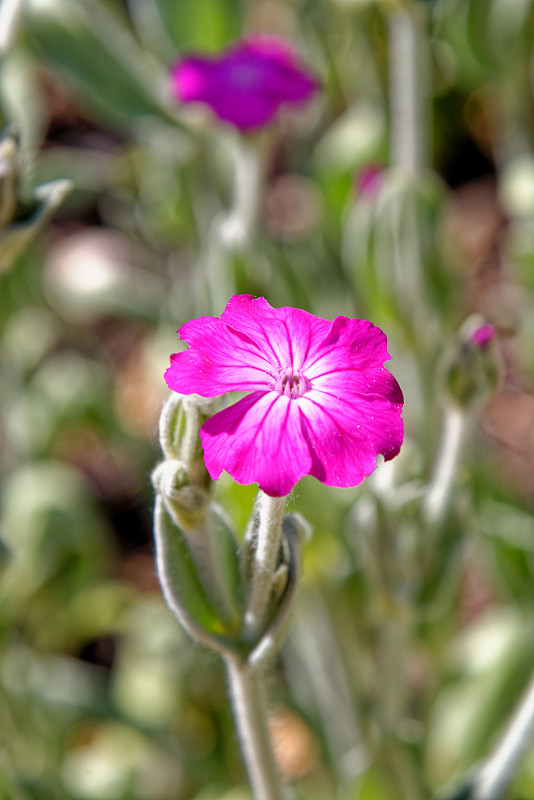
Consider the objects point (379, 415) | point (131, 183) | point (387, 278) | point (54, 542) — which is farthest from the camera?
point (131, 183)

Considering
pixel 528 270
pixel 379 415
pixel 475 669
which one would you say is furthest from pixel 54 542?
pixel 379 415

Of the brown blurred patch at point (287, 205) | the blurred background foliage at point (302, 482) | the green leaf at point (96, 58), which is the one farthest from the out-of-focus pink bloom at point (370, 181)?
the brown blurred patch at point (287, 205)

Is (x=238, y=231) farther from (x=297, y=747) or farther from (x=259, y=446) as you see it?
(x=297, y=747)

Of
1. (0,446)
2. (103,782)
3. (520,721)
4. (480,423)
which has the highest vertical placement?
(480,423)

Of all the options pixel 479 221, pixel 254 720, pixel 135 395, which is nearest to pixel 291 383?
pixel 254 720

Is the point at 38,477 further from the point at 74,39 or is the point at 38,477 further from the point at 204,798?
the point at 74,39

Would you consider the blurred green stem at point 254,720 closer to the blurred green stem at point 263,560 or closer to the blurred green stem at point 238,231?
the blurred green stem at point 263,560

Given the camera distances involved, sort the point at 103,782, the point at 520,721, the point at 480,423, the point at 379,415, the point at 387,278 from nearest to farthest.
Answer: the point at 379,415
the point at 520,721
the point at 387,278
the point at 103,782
the point at 480,423
